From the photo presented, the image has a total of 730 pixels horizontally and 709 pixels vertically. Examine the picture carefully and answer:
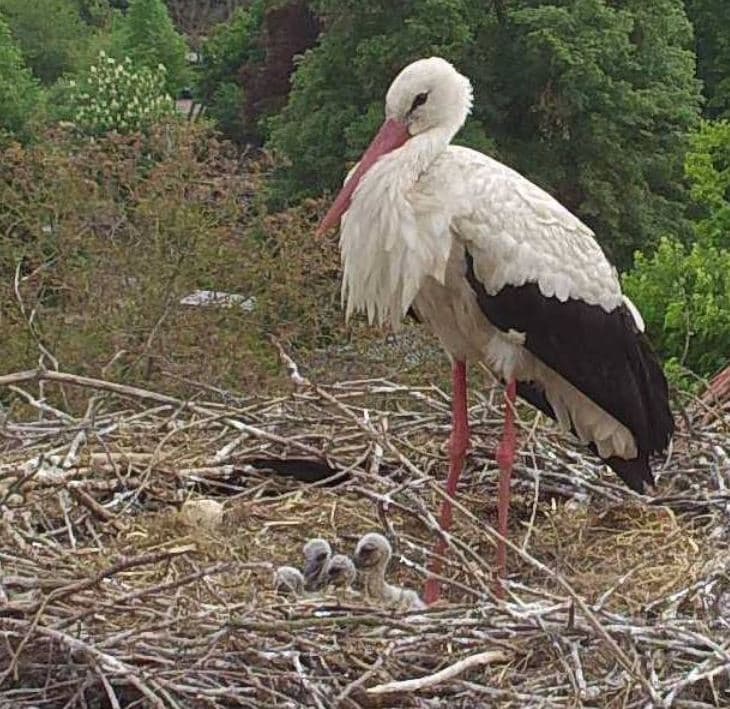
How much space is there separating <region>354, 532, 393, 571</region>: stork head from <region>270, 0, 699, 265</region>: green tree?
11.4 metres

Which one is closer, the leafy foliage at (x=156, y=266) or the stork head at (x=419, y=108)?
the stork head at (x=419, y=108)

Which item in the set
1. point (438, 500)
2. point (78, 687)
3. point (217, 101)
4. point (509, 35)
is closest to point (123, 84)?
point (217, 101)

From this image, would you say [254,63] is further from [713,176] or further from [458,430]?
[458,430]

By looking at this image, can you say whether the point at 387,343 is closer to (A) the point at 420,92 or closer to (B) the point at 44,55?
(A) the point at 420,92

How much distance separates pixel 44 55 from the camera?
3131 cm

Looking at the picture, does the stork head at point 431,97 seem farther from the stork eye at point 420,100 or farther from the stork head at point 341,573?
the stork head at point 341,573

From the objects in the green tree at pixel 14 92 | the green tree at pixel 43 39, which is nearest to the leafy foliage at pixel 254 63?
the green tree at pixel 14 92

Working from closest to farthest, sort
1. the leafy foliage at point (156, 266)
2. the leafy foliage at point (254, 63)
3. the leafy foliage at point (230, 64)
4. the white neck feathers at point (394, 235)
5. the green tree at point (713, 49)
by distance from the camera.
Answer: the white neck feathers at point (394, 235), the leafy foliage at point (156, 266), the green tree at point (713, 49), the leafy foliage at point (254, 63), the leafy foliage at point (230, 64)

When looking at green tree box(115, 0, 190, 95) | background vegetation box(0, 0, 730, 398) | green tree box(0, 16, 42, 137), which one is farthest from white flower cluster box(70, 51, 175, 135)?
green tree box(115, 0, 190, 95)

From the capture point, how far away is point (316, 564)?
3941mm

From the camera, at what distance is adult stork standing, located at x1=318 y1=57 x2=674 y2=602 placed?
400cm

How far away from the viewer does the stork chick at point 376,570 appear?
12.8 ft

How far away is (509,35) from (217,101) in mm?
10016

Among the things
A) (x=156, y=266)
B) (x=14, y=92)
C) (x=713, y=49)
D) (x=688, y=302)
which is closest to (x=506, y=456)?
(x=156, y=266)
